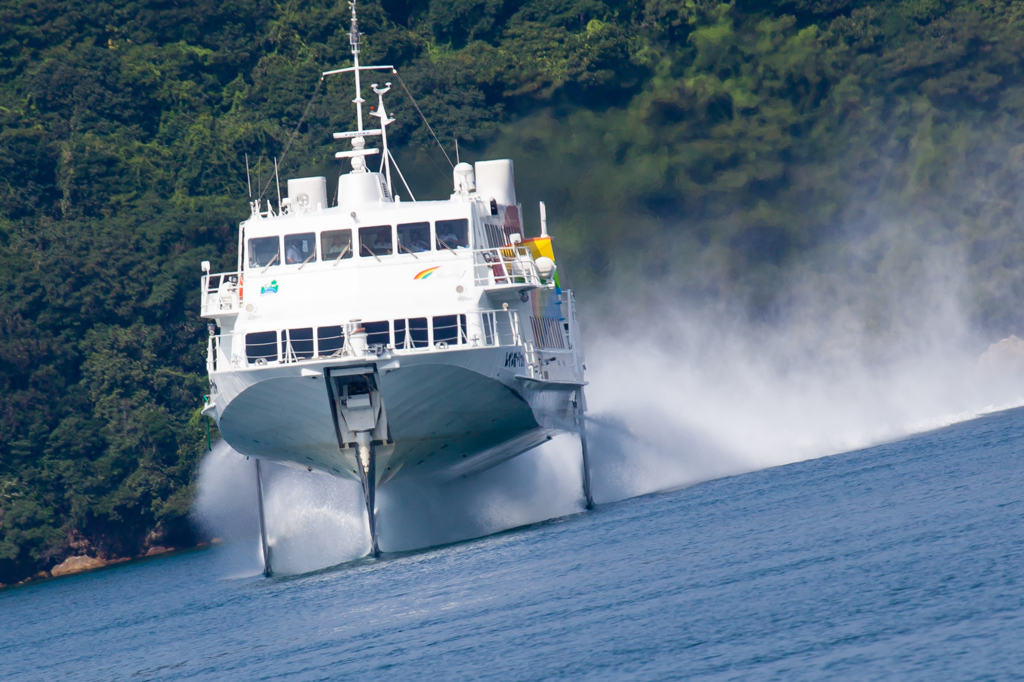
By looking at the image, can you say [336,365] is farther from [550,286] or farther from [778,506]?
[778,506]

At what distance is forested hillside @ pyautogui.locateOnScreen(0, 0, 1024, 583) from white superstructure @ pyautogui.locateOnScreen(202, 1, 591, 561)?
25.8 metres

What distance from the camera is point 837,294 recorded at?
68938mm

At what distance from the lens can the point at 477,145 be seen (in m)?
66.1

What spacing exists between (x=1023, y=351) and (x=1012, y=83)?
15.2 meters

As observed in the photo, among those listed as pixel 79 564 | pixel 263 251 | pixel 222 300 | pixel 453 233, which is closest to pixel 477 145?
pixel 79 564

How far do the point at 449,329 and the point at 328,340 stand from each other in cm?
239

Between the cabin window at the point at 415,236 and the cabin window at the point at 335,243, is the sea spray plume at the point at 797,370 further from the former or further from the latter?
the cabin window at the point at 335,243

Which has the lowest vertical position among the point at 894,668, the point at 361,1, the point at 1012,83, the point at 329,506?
the point at 894,668

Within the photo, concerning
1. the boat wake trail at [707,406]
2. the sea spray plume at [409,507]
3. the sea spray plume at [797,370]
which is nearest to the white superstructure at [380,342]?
the sea spray plume at [409,507]

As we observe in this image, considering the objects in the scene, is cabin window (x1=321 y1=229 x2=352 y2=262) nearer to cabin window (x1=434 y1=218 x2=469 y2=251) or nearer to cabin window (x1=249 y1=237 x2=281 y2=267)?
cabin window (x1=249 y1=237 x2=281 y2=267)

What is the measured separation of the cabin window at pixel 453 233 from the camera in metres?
31.8

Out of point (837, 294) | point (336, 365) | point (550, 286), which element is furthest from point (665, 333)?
point (336, 365)

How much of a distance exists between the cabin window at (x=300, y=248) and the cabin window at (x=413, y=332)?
3281 millimetres

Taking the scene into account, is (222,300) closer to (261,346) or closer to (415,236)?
(261,346)
